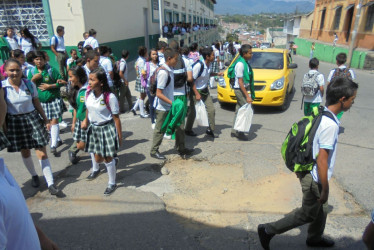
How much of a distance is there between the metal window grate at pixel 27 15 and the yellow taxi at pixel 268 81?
7.13 m

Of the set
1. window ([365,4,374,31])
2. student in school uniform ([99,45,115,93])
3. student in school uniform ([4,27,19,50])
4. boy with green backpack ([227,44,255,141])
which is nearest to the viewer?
boy with green backpack ([227,44,255,141])

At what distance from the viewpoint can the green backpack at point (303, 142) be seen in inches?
87.4

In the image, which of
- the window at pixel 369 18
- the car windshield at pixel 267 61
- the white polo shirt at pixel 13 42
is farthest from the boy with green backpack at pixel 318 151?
the window at pixel 369 18

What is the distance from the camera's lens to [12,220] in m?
1.07

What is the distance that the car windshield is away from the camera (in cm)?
812

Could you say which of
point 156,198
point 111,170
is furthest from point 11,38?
point 156,198

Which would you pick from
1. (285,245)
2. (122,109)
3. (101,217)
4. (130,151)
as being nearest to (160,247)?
(101,217)

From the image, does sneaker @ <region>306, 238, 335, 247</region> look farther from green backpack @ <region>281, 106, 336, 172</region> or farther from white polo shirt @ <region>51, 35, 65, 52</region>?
white polo shirt @ <region>51, 35, 65, 52</region>

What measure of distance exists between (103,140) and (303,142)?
238 centimetres

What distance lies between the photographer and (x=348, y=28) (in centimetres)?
2691

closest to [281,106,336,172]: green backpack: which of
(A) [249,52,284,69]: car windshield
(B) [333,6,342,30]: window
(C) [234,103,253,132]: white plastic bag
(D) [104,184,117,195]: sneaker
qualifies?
(D) [104,184,117,195]: sneaker

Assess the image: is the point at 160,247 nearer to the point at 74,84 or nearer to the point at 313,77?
the point at 74,84

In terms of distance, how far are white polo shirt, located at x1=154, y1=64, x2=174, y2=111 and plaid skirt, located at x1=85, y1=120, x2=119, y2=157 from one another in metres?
1.05

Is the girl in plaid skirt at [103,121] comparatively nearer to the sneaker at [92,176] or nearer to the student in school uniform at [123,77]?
the sneaker at [92,176]
